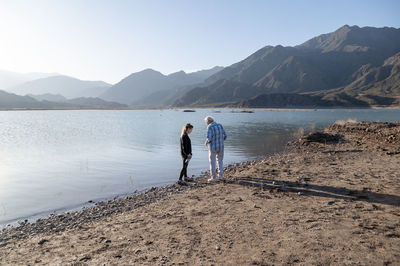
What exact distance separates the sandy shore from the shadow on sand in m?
0.02

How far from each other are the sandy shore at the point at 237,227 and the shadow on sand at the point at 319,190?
2 centimetres

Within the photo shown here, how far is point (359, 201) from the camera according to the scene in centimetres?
728

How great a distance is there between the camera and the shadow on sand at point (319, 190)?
7300mm

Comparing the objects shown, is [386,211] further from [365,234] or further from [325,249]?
[325,249]

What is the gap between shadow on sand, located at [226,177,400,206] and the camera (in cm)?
730


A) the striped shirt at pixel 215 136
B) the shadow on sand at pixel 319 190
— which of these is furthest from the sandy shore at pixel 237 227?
the striped shirt at pixel 215 136

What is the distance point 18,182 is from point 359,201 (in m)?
14.2

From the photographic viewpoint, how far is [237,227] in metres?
6.02

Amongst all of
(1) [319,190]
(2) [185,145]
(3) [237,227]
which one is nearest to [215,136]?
(2) [185,145]

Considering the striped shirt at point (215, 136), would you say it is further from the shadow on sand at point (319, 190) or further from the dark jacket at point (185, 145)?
the shadow on sand at point (319, 190)

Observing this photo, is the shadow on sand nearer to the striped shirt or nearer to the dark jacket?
the striped shirt

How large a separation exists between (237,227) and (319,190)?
3.94m

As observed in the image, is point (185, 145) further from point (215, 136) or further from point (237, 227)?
point (237, 227)

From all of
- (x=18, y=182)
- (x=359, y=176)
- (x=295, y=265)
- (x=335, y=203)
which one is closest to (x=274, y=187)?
(x=335, y=203)
